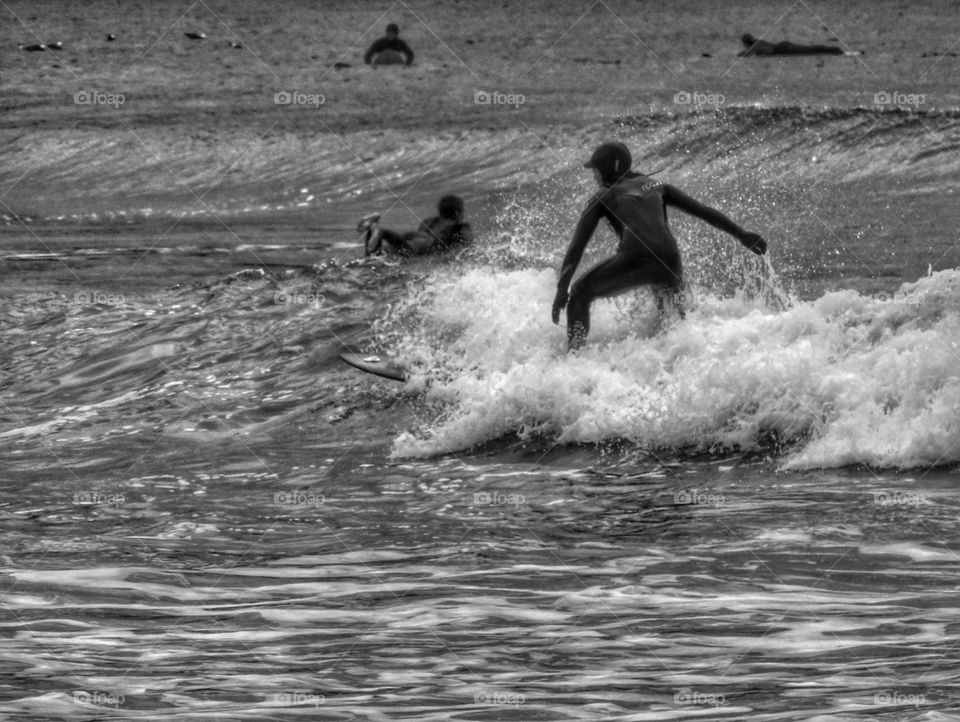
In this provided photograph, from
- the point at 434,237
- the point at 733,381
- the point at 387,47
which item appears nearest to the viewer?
the point at 733,381

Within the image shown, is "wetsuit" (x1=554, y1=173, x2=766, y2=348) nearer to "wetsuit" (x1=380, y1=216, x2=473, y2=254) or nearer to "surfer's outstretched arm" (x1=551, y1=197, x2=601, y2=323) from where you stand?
"surfer's outstretched arm" (x1=551, y1=197, x2=601, y2=323)

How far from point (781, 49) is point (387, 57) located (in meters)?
6.75

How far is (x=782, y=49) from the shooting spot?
3147cm

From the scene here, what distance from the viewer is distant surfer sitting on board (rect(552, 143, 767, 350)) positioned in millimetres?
12102

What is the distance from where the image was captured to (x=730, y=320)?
40.1 ft

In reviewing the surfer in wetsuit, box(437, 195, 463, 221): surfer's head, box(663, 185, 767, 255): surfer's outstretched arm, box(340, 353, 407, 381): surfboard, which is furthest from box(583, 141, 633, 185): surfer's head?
the surfer in wetsuit

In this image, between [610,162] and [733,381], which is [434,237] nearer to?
[610,162]

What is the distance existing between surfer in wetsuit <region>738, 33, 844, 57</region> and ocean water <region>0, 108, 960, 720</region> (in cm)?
1180

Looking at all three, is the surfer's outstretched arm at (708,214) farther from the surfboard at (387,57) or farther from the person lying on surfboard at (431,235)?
the surfboard at (387,57)

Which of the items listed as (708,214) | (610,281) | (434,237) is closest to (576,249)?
(610,281)

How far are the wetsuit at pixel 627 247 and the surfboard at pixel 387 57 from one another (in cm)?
1945

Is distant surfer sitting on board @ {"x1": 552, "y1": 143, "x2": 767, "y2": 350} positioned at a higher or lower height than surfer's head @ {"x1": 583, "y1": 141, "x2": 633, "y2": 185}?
lower

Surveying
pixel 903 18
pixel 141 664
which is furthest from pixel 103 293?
pixel 903 18

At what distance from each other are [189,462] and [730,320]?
3.68 m
